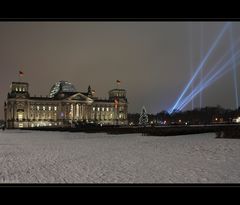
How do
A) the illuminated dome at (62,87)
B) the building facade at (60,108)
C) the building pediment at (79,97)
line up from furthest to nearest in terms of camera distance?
the illuminated dome at (62,87)
the building pediment at (79,97)
the building facade at (60,108)


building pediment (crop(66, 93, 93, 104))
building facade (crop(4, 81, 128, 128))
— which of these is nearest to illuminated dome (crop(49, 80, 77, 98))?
building facade (crop(4, 81, 128, 128))

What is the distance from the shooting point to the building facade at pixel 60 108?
526ft

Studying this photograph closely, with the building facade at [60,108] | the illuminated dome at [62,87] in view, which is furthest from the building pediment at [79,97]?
the illuminated dome at [62,87]

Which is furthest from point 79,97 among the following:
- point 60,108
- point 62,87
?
point 62,87

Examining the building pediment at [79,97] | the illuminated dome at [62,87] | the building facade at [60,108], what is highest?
the illuminated dome at [62,87]

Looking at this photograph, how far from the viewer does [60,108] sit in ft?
563

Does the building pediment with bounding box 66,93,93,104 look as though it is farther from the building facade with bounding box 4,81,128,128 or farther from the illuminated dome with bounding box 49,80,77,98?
the illuminated dome with bounding box 49,80,77,98

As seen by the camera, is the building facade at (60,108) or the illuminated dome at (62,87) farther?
the illuminated dome at (62,87)

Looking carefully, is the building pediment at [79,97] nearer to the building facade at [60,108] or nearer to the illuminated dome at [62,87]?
the building facade at [60,108]
